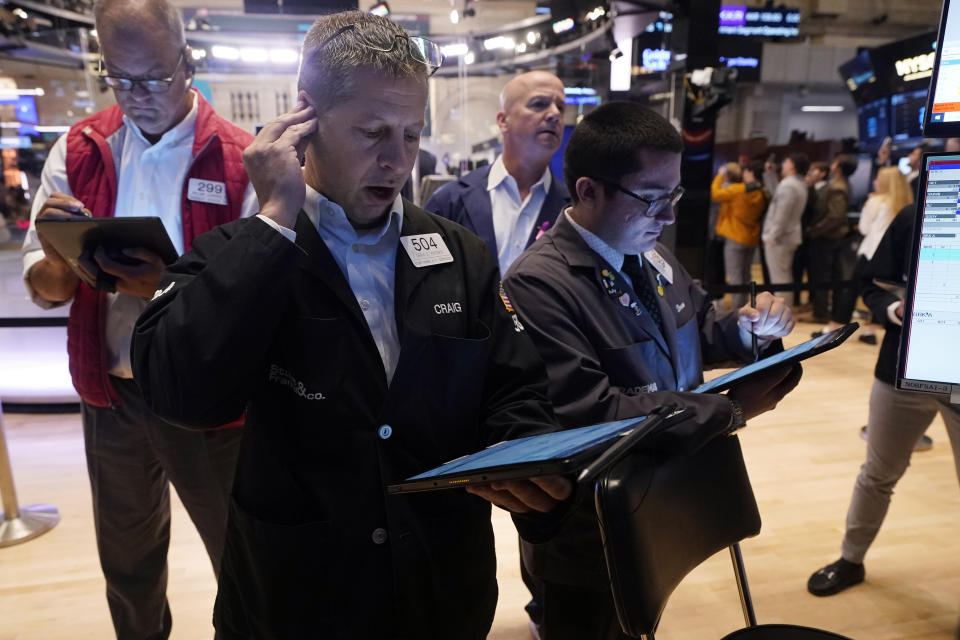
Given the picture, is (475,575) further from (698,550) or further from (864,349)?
(864,349)

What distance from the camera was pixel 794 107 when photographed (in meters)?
12.5

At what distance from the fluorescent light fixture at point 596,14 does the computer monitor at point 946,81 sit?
5004 mm

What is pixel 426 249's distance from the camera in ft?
3.75

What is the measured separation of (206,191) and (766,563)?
2.76 m

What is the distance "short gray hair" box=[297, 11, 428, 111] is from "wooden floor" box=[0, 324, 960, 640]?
7.04 ft

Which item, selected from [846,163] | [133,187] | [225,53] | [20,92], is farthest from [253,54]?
[846,163]

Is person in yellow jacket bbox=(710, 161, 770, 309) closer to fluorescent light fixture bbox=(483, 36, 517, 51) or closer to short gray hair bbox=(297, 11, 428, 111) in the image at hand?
fluorescent light fixture bbox=(483, 36, 517, 51)

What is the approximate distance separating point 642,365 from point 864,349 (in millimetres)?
6171

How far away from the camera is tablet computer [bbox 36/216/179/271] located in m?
1.39

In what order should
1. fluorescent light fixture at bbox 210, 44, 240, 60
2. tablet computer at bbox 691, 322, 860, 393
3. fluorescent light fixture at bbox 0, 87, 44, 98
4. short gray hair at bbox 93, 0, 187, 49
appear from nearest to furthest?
tablet computer at bbox 691, 322, 860, 393, short gray hair at bbox 93, 0, 187, 49, fluorescent light fixture at bbox 0, 87, 44, 98, fluorescent light fixture at bbox 210, 44, 240, 60

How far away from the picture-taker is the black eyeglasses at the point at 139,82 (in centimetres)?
156

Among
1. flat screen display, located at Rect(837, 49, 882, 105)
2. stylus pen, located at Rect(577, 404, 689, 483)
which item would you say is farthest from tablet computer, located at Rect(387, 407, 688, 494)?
flat screen display, located at Rect(837, 49, 882, 105)

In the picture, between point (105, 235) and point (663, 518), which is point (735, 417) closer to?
point (663, 518)

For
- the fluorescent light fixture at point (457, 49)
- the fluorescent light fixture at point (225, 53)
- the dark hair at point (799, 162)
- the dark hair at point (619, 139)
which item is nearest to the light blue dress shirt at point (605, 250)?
the dark hair at point (619, 139)
